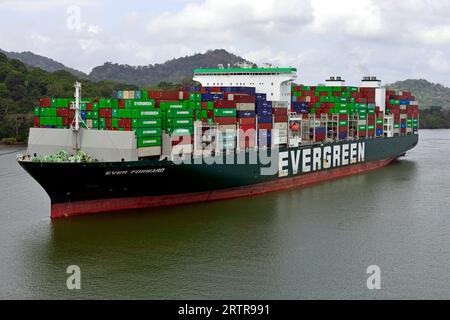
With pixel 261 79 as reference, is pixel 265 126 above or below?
below

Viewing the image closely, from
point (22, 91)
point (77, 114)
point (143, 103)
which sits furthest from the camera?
point (22, 91)

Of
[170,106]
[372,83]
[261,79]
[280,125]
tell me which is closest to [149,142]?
[170,106]

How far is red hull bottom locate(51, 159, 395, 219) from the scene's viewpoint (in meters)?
21.7

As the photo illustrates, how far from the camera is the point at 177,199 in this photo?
79.5 feet

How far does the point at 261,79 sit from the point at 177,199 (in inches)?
528

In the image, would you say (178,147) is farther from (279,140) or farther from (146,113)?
(279,140)

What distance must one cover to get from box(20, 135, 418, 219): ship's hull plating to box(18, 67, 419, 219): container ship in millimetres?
38

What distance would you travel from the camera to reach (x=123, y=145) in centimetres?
2234

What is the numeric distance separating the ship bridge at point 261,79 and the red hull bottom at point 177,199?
561cm

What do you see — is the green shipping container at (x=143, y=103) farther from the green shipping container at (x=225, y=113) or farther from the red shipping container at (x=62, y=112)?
the green shipping container at (x=225, y=113)

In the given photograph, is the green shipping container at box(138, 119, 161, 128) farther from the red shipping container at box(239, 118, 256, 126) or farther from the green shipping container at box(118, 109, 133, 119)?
the red shipping container at box(239, 118, 256, 126)

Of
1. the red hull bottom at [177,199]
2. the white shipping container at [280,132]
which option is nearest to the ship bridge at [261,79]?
the white shipping container at [280,132]
